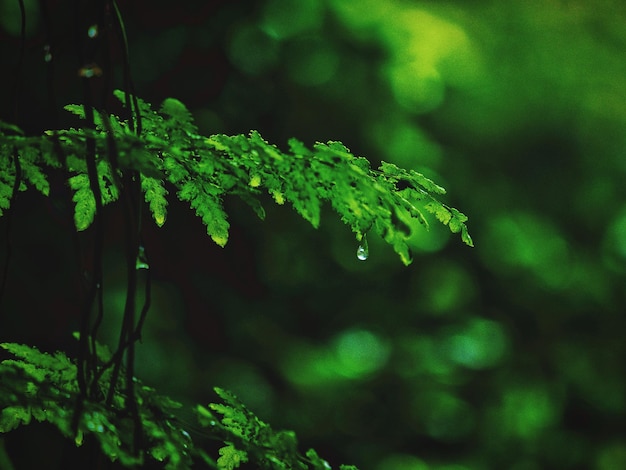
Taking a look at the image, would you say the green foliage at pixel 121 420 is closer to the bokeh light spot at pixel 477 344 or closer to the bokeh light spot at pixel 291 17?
the bokeh light spot at pixel 477 344

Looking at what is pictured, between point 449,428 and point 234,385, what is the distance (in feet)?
2.72

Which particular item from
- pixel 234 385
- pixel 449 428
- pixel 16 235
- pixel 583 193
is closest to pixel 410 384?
pixel 449 428

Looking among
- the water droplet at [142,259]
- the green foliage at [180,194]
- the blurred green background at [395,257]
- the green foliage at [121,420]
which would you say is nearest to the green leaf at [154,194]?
the green foliage at [180,194]

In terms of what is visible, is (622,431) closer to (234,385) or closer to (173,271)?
(234,385)

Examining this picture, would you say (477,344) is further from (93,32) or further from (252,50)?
(93,32)

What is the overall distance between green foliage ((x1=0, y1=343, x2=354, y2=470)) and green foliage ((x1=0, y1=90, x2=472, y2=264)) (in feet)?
0.72

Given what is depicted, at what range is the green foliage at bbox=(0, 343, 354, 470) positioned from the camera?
73cm

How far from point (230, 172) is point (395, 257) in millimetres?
1698

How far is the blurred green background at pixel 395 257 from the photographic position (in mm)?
2346

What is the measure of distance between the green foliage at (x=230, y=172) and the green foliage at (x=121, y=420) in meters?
0.22

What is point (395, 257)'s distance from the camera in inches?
97.1

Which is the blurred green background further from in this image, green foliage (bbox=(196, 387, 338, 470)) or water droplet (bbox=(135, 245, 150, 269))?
Result: water droplet (bbox=(135, 245, 150, 269))

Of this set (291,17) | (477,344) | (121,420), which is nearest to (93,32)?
A: (121,420)

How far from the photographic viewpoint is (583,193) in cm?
247
